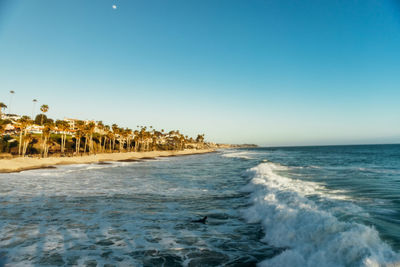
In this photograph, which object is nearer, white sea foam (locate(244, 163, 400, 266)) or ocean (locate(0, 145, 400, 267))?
white sea foam (locate(244, 163, 400, 266))

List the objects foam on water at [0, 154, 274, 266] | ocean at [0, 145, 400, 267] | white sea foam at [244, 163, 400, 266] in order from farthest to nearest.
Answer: foam on water at [0, 154, 274, 266], ocean at [0, 145, 400, 267], white sea foam at [244, 163, 400, 266]

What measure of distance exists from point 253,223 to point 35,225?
976cm

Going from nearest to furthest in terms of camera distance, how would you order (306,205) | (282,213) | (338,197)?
(282,213) → (306,205) → (338,197)

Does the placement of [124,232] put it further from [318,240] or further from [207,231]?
[318,240]

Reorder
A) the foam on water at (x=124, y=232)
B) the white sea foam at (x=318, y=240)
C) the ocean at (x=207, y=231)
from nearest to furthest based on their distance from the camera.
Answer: the white sea foam at (x=318, y=240) → the ocean at (x=207, y=231) → the foam on water at (x=124, y=232)

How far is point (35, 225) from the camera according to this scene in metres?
9.01

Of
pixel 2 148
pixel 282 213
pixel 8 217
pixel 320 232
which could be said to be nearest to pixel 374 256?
pixel 320 232

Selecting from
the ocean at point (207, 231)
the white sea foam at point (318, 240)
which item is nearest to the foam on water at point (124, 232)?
the ocean at point (207, 231)

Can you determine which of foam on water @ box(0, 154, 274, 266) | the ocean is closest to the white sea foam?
the ocean

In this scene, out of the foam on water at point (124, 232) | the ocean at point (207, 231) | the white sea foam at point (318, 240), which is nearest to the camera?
the white sea foam at point (318, 240)

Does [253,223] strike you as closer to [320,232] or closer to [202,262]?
[320,232]

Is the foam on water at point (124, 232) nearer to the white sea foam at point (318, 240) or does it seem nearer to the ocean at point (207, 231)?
the ocean at point (207, 231)

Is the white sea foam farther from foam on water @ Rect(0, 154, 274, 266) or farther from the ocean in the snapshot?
foam on water @ Rect(0, 154, 274, 266)

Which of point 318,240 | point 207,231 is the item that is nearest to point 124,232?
point 207,231
